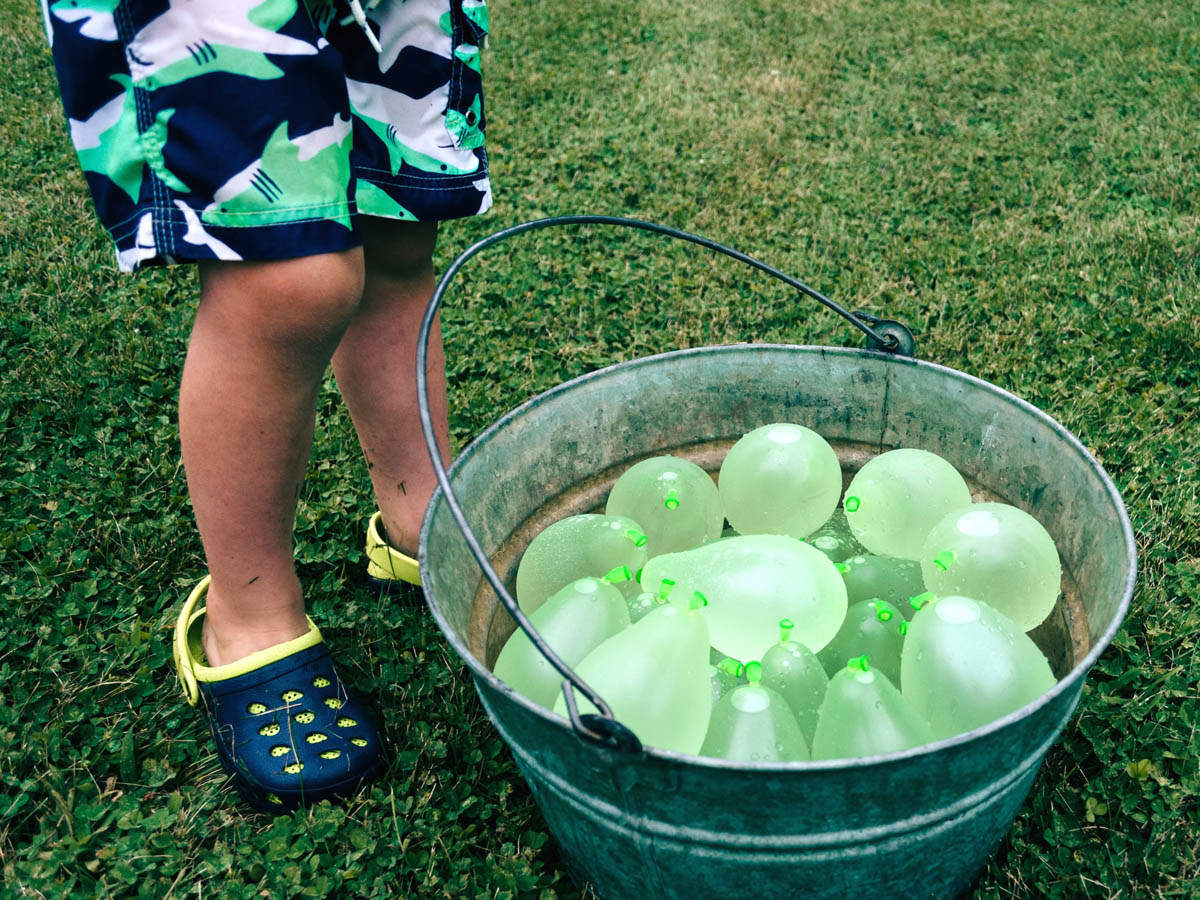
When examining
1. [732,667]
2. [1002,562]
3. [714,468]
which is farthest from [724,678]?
[714,468]

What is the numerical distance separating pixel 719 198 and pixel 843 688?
2.20 metres

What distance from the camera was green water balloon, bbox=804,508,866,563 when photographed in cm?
149

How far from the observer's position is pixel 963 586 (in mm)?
1261

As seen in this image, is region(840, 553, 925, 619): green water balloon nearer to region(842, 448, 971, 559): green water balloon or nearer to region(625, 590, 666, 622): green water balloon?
region(842, 448, 971, 559): green water balloon

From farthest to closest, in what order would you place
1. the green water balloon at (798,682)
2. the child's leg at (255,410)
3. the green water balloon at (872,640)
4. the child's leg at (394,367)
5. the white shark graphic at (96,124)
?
the child's leg at (394,367), the green water balloon at (872,640), the green water balloon at (798,682), the child's leg at (255,410), the white shark graphic at (96,124)

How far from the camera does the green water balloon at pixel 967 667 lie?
104 cm

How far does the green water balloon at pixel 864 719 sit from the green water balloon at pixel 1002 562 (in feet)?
0.86

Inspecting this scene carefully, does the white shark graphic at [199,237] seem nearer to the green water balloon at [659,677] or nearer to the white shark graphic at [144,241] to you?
the white shark graphic at [144,241]

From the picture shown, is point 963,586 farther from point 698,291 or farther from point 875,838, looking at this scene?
point 698,291

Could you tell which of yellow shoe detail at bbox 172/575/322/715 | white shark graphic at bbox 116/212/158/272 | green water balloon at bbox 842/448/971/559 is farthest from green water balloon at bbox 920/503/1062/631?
white shark graphic at bbox 116/212/158/272

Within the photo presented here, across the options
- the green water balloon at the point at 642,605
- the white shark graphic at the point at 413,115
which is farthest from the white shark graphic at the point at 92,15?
the green water balloon at the point at 642,605

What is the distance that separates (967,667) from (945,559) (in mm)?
222

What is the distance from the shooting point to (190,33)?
2.92ft

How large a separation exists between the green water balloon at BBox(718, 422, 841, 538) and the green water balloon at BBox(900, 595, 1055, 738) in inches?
12.7
